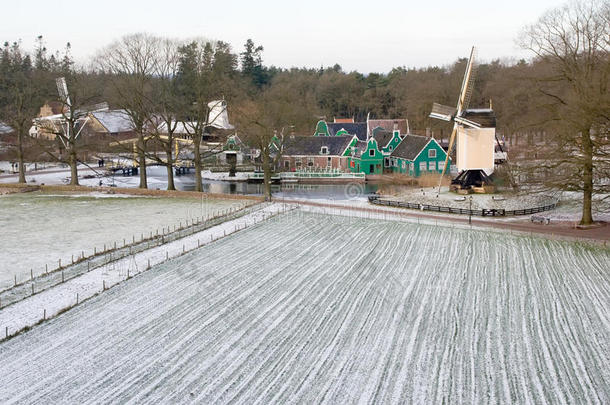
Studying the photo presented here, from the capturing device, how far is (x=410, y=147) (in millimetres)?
55562

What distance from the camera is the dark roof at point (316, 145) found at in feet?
195

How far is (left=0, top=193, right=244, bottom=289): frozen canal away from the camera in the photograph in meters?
23.2

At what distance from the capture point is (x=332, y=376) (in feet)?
44.0

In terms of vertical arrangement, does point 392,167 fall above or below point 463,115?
below

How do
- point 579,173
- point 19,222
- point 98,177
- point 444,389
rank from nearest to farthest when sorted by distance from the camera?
point 444,389 < point 579,173 < point 19,222 < point 98,177

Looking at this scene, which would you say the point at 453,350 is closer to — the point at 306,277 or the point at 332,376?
the point at 332,376

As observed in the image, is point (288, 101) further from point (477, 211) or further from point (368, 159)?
point (477, 211)

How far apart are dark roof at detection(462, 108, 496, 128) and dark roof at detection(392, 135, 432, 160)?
41.2 feet

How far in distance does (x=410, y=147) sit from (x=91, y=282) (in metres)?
40.9

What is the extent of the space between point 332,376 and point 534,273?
11426 mm

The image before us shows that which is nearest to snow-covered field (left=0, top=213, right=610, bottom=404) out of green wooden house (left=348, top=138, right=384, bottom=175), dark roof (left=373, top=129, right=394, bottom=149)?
green wooden house (left=348, top=138, right=384, bottom=175)

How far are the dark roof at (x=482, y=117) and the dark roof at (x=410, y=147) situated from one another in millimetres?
12549

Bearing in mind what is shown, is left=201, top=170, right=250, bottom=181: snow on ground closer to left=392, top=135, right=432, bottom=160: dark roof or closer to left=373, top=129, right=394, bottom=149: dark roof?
Result: left=373, top=129, right=394, bottom=149: dark roof

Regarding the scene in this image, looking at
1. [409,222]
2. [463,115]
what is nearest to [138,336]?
[409,222]
